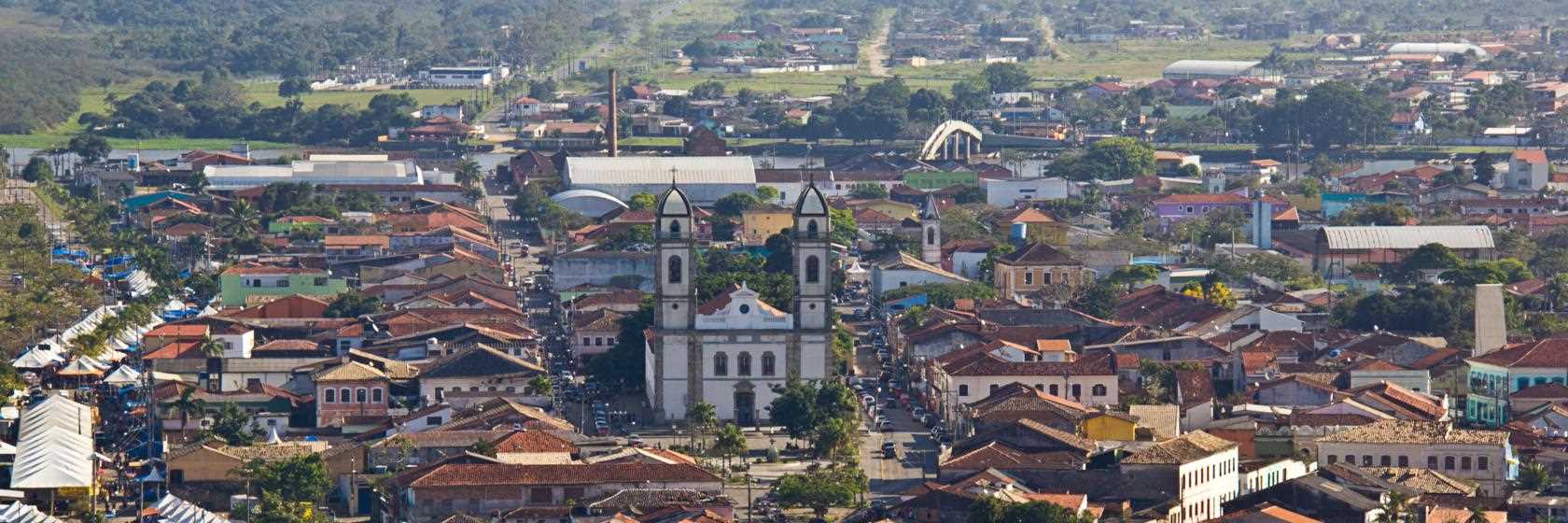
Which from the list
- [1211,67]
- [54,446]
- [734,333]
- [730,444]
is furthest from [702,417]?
[1211,67]

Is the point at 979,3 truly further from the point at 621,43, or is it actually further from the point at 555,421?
the point at 555,421

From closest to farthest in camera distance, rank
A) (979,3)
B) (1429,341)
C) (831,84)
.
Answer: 1. (1429,341)
2. (831,84)
3. (979,3)

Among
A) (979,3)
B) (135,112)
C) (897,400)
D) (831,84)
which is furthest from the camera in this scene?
(979,3)

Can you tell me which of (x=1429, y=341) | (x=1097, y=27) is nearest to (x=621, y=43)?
(x=1097, y=27)

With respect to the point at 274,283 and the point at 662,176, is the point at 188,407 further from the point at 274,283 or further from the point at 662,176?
the point at 662,176

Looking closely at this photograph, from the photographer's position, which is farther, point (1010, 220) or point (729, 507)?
point (1010, 220)

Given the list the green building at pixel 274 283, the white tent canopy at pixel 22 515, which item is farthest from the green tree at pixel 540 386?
the green building at pixel 274 283
